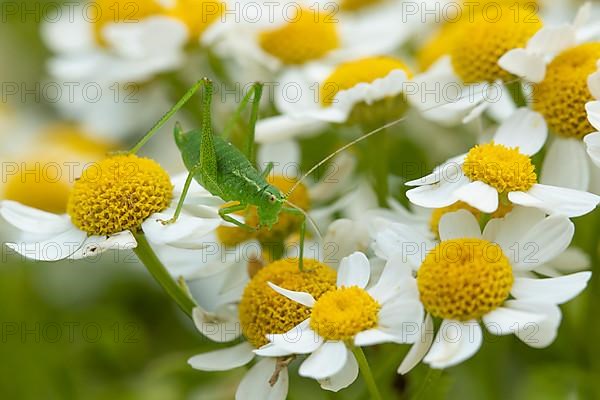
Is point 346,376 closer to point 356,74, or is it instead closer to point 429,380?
point 429,380

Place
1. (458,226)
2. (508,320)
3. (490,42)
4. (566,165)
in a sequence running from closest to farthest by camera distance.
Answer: (508,320), (458,226), (566,165), (490,42)

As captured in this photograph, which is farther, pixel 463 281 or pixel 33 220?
pixel 33 220

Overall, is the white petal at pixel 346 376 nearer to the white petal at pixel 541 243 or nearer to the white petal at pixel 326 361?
the white petal at pixel 326 361

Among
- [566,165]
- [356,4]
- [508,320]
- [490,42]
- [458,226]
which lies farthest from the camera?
[356,4]

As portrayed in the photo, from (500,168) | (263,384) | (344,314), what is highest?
(500,168)

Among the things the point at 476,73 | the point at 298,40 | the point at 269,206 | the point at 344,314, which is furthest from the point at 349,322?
the point at 298,40

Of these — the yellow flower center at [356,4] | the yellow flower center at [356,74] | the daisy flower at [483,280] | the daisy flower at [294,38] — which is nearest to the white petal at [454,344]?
the daisy flower at [483,280]

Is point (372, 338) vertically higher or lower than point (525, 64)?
lower
